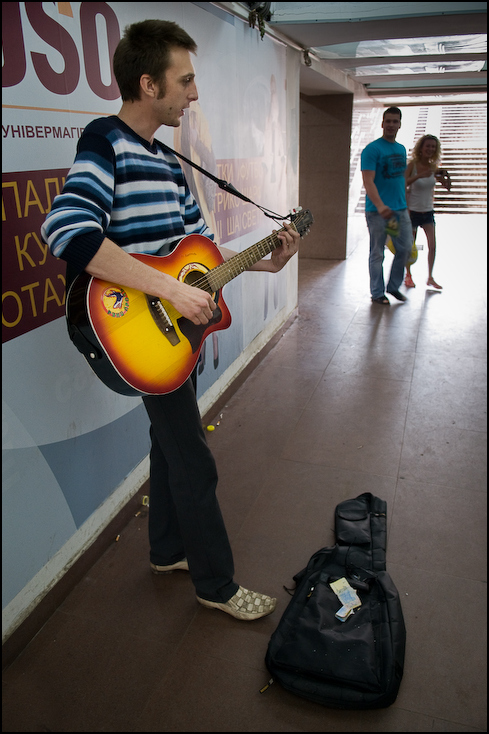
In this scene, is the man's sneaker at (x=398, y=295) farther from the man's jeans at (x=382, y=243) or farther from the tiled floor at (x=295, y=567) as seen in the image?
the tiled floor at (x=295, y=567)

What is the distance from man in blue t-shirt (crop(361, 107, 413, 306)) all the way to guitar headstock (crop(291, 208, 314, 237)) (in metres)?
3.29

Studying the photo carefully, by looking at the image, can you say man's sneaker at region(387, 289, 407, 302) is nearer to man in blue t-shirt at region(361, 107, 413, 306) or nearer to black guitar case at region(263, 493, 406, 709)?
man in blue t-shirt at region(361, 107, 413, 306)

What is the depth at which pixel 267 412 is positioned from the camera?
3.60 metres

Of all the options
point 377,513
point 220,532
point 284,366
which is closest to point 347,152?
point 284,366

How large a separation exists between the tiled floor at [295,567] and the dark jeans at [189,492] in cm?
19

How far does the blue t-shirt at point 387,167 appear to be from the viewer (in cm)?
545

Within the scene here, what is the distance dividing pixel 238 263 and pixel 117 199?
1.99 ft

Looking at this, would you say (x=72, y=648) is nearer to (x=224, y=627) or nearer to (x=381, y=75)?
(x=224, y=627)

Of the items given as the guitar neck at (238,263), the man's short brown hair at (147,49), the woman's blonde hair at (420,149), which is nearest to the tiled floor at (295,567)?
the guitar neck at (238,263)

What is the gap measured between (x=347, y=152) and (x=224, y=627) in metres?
7.47

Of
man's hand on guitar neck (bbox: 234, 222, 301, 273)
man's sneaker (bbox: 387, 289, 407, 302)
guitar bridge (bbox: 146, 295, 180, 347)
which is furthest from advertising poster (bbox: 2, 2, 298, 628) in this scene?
man's sneaker (bbox: 387, 289, 407, 302)

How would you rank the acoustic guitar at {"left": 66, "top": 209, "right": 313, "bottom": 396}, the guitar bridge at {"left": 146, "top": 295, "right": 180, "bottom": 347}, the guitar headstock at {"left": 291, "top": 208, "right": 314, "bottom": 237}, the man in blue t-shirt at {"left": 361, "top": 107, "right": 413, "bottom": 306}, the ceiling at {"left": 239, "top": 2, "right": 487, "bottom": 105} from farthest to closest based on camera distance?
1. the man in blue t-shirt at {"left": 361, "top": 107, "right": 413, "bottom": 306}
2. the ceiling at {"left": 239, "top": 2, "right": 487, "bottom": 105}
3. the guitar headstock at {"left": 291, "top": 208, "right": 314, "bottom": 237}
4. the guitar bridge at {"left": 146, "top": 295, "right": 180, "bottom": 347}
5. the acoustic guitar at {"left": 66, "top": 209, "right": 313, "bottom": 396}

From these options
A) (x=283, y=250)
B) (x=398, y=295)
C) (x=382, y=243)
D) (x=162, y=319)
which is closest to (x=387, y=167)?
(x=382, y=243)

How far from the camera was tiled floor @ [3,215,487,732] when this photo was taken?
171 cm
